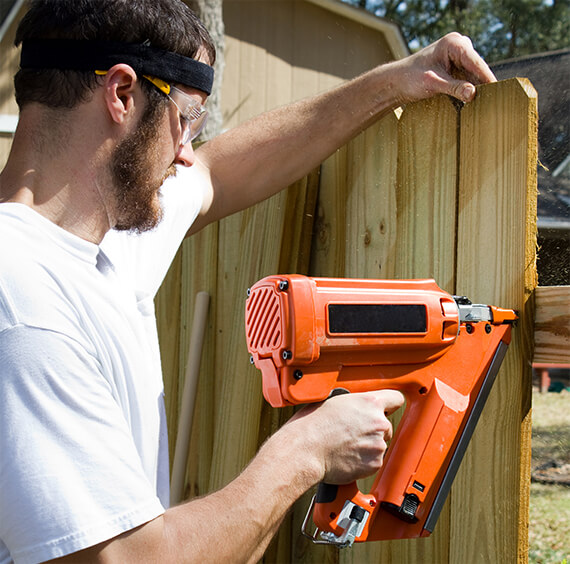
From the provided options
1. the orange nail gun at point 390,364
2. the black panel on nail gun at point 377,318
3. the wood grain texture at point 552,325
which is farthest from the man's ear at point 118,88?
the wood grain texture at point 552,325

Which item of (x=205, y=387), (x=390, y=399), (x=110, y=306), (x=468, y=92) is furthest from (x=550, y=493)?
(x=110, y=306)

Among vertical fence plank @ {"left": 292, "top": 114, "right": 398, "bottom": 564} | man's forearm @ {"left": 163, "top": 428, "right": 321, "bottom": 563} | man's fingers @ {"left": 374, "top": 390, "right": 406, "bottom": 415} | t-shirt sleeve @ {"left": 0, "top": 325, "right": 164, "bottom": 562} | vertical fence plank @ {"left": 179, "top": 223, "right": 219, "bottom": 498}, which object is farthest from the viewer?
vertical fence plank @ {"left": 179, "top": 223, "right": 219, "bottom": 498}

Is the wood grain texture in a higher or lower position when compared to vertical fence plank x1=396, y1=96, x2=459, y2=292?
lower

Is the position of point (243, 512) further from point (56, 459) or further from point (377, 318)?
point (377, 318)

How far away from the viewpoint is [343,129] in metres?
2.14

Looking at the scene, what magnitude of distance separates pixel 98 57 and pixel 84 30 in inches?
2.7

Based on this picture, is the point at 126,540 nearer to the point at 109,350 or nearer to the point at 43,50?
the point at 109,350

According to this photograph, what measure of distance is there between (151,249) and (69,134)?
0.63 meters

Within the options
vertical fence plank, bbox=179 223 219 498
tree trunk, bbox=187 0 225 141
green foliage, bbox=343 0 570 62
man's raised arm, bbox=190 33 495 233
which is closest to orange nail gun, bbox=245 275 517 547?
man's raised arm, bbox=190 33 495 233

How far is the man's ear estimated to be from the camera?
1566mm

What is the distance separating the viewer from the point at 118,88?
1.58m

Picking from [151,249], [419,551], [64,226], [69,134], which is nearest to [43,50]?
[69,134]

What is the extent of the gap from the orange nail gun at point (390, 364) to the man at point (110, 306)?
3.2 inches

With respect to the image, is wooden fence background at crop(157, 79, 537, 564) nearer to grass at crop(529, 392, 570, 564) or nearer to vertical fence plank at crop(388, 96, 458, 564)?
vertical fence plank at crop(388, 96, 458, 564)
